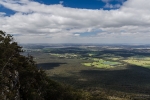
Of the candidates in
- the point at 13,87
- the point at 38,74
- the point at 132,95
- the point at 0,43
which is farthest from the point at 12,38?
the point at 132,95

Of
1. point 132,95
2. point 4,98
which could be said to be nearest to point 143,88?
point 132,95

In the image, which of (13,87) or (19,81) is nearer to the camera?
(13,87)

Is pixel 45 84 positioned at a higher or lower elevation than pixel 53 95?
higher

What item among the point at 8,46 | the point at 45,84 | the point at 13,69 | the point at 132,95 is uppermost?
the point at 8,46

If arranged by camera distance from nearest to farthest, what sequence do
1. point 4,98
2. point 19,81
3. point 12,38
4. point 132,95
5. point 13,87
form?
1. point 4,98
2. point 13,87
3. point 19,81
4. point 12,38
5. point 132,95

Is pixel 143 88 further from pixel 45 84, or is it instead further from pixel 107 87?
pixel 45 84

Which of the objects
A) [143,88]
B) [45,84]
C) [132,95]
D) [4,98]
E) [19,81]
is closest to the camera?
[4,98]
